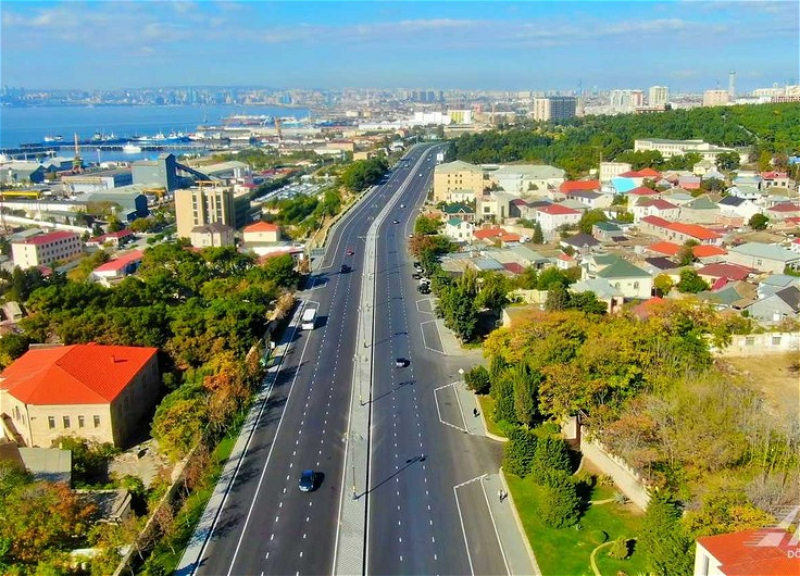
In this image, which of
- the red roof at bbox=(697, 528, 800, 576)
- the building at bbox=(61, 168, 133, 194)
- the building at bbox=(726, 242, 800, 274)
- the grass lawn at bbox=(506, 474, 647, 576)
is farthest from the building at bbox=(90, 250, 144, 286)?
the building at bbox=(61, 168, 133, 194)

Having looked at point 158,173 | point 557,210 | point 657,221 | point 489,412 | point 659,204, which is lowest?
point 489,412

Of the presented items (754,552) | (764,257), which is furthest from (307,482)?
(764,257)

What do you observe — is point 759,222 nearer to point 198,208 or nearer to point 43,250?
point 198,208

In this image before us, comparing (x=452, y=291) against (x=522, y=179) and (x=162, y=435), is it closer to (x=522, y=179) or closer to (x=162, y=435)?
(x=162, y=435)

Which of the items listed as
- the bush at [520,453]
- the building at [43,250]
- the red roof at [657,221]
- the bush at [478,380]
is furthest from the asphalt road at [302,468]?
the building at [43,250]

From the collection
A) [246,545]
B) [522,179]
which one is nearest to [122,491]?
[246,545]
